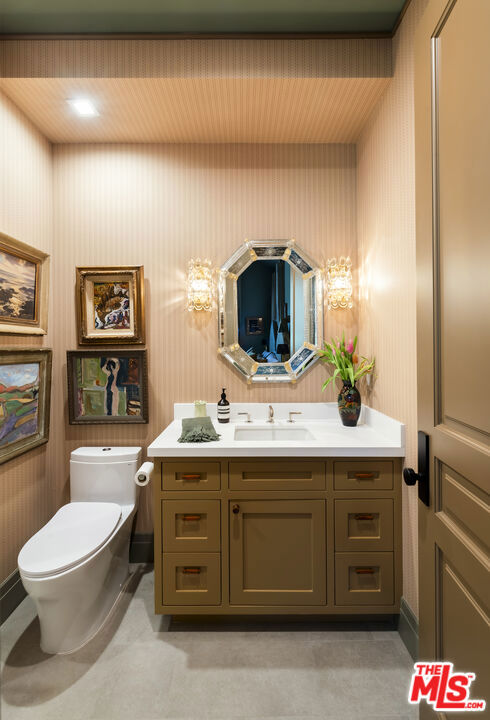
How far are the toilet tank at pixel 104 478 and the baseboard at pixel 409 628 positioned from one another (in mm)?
1519

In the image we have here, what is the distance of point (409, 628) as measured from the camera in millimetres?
1770

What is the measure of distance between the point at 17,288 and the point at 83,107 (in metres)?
1.05

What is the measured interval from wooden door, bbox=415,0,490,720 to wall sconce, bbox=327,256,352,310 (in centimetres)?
136

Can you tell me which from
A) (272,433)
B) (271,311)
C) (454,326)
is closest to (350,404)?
(272,433)

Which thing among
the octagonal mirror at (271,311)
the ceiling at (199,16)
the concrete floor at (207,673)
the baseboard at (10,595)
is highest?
the ceiling at (199,16)

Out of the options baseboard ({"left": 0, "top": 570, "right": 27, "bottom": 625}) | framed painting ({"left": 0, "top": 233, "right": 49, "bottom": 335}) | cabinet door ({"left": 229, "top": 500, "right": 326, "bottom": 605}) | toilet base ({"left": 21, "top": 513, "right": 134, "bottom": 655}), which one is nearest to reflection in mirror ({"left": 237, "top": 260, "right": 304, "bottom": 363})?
cabinet door ({"left": 229, "top": 500, "right": 326, "bottom": 605})

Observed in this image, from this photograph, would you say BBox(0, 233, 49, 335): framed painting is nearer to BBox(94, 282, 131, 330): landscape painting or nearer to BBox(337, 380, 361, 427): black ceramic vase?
BBox(94, 282, 131, 330): landscape painting

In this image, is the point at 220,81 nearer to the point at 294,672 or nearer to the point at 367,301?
the point at 367,301

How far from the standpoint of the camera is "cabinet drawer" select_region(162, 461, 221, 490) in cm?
189

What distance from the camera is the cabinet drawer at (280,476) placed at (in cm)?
188

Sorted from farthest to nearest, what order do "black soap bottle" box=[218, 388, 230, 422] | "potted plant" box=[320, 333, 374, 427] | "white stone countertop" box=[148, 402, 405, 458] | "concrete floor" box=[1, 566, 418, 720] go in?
"black soap bottle" box=[218, 388, 230, 422]
"potted plant" box=[320, 333, 374, 427]
"white stone countertop" box=[148, 402, 405, 458]
"concrete floor" box=[1, 566, 418, 720]

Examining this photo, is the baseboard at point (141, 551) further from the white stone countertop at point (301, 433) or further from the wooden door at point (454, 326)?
the wooden door at point (454, 326)

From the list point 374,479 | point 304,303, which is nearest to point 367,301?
point 304,303

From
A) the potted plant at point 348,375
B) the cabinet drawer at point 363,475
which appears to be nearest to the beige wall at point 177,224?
the potted plant at point 348,375
